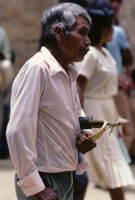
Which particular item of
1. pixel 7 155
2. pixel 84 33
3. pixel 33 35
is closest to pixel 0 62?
pixel 7 155

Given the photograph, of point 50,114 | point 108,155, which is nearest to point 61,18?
point 50,114

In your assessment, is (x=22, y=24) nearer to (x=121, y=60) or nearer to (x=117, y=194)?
(x=121, y=60)

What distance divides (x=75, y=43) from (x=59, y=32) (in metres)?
0.09

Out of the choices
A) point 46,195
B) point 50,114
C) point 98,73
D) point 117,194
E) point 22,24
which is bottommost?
point 117,194

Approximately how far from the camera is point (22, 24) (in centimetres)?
1018

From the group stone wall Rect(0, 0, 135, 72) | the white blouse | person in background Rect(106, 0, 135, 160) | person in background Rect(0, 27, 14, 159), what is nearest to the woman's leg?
the white blouse

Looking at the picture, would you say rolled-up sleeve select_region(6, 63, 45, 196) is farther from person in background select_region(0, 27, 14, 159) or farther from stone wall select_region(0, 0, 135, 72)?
stone wall select_region(0, 0, 135, 72)

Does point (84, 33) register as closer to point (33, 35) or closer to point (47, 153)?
point (47, 153)

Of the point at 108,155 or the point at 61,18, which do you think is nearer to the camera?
the point at 61,18

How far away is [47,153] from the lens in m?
3.00

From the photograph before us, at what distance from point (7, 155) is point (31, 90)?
569 cm

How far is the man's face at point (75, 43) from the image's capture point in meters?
3.15

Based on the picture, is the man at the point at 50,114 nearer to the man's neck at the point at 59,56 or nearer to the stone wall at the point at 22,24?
the man's neck at the point at 59,56

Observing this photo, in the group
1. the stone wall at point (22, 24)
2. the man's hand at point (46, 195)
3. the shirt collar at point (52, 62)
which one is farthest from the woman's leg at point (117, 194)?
the stone wall at point (22, 24)
